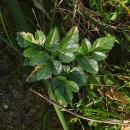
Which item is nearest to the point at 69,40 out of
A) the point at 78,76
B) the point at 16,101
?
the point at 78,76

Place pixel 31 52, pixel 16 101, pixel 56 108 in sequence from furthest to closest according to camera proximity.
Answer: pixel 16 101
pixel 56 108
pixel 31 52

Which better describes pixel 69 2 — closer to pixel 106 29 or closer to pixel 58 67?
pixel 106 29

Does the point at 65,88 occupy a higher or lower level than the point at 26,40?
lower

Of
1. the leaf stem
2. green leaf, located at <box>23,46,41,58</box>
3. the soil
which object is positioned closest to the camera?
green leaf, located at <box>23,46,41,58</box>

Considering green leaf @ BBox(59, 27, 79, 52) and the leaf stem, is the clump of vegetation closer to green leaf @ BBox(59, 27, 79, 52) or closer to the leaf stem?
the leaf stem

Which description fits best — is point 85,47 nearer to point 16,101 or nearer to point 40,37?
point 40,37

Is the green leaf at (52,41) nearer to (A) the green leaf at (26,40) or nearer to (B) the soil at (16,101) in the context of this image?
(A) the green leaf at (26,40)

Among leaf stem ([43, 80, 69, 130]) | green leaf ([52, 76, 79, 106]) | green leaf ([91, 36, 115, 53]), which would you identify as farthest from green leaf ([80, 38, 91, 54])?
leaf stem ([43, 80, 69, 130])
